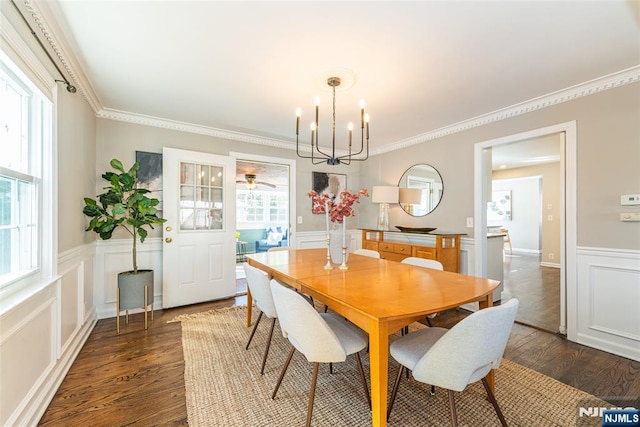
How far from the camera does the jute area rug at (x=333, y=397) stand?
153 centimetres

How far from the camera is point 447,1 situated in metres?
1.45

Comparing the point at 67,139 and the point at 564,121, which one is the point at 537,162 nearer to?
the point at 564,121

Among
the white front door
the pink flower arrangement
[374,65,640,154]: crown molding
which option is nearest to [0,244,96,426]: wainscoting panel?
the white front door

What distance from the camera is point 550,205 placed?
6.34 metres

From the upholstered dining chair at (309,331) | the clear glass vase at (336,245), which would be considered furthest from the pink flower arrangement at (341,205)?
the upholstered dining chair at (309,331)

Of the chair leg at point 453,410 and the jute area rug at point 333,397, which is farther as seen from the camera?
the jute area rug at point 333,397

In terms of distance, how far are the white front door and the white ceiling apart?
0.84 m

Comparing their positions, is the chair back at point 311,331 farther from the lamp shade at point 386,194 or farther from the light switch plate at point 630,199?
the lamp shade at point 386,194

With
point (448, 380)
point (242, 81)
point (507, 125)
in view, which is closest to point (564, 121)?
point (507, 125)

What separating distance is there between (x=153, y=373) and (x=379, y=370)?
5.84ft

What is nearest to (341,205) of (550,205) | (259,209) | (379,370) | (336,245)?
(336,245)

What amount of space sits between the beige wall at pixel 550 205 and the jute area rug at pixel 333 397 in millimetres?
5439

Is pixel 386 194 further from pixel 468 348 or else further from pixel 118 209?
pixel 118 209

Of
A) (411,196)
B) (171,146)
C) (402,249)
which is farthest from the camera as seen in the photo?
(411,196)
